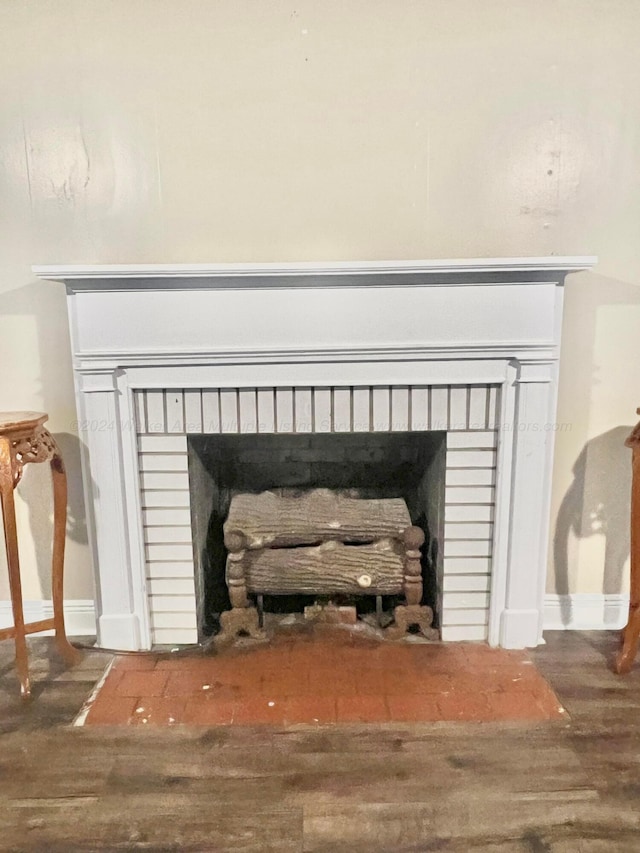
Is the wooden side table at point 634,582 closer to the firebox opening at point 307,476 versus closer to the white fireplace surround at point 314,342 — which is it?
the white fireplace surround at point 314,342

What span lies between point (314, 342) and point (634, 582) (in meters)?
1.29

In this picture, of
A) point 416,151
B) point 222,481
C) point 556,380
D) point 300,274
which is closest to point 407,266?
point 300,274

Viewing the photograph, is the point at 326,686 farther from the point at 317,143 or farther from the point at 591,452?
the point at 317,143

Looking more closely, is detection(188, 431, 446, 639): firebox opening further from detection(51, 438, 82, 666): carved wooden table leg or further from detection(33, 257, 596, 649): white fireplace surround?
detection(51, 438, 82, 666): carved wooden table leg

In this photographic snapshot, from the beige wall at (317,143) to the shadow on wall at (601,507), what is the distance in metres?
0.25

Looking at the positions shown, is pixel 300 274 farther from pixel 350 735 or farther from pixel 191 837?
pixel 191 837

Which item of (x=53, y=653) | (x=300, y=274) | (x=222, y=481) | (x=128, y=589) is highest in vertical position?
(x=300, y=274)

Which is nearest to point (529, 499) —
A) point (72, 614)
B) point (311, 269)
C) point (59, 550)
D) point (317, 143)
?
point (311, 269)

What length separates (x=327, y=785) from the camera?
154 centimetres

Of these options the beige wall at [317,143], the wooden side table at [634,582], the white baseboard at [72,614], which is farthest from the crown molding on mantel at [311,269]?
the white baseboard at [72,614]

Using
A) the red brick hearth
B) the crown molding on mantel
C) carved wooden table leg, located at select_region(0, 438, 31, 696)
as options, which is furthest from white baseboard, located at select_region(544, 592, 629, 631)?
carved wooden table leg, located at select_region(0, 438, 31, 696)

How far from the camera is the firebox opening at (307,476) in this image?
7.62ft

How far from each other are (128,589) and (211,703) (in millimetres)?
501

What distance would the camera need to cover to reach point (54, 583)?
80.0 inches
